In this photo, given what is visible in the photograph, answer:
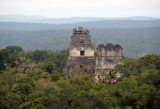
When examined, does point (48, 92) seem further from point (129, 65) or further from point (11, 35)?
point (11, 35)

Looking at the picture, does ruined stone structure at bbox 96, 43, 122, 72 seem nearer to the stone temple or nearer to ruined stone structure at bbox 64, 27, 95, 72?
the stone temple

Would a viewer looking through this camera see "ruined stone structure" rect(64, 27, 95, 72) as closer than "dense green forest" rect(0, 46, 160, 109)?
No

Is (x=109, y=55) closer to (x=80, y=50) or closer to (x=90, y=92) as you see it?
(x=80, y=50)

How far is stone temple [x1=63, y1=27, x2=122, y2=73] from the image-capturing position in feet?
67.5

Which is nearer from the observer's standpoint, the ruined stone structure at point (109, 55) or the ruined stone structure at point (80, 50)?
the ruined stone structure at point (109, 55)

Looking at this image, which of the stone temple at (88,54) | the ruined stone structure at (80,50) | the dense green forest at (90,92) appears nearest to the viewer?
the dense green forest at (90,92)

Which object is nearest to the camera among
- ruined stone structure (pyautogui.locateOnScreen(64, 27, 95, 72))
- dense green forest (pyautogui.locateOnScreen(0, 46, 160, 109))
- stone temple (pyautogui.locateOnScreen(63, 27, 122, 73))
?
dense green forest (pyautogui.locateOnScreen(0, 46, 160, 109))

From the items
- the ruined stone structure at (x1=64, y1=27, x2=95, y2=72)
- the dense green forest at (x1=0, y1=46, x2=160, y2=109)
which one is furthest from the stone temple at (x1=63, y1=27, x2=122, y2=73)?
the dense green forest at (x1=0, y1=46, x2=160, y2=109)

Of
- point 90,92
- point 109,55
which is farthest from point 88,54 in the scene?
point 90,92

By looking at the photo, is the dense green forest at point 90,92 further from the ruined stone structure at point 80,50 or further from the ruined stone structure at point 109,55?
the ruined stone structure at point 80,50

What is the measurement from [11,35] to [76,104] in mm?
136906

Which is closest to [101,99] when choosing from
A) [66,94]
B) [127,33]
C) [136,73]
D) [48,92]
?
[66,94]

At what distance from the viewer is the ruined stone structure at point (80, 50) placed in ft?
68.7

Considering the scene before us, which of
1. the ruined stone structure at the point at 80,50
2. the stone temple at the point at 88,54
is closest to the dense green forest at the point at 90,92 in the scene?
the stone temple at the point at 88,54
